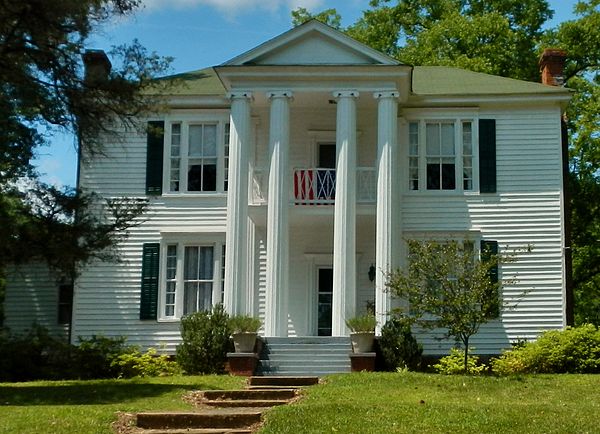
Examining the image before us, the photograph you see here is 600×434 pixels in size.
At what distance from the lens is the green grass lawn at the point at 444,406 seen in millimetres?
12867

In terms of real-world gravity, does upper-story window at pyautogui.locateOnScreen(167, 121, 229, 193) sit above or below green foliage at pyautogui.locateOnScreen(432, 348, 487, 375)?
above

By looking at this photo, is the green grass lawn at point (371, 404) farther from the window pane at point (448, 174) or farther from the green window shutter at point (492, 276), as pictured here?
the window pane at point (448, 174)

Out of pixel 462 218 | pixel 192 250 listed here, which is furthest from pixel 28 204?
pixel 462 218

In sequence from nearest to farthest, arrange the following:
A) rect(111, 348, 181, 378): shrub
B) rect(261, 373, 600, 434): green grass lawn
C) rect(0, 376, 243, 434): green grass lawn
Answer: rect(261, 373, 600, 434): green grass lawn → rect(0, 376, 243, 434): green grass lawn → rect(111, 348, 181, 378): shrub

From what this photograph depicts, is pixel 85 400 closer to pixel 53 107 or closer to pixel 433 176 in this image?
pixel 53 107

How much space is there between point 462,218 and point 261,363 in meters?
6.90

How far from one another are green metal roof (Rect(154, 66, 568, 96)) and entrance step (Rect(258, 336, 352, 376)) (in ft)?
23.6

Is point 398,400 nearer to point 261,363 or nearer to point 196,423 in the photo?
point 196,423

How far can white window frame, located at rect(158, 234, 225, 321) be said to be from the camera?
2478 centimetres

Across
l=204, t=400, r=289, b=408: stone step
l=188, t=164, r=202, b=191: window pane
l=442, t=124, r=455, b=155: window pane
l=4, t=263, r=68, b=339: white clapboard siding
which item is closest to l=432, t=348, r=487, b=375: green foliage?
l=442, t=124, r=455, b=155: window pane

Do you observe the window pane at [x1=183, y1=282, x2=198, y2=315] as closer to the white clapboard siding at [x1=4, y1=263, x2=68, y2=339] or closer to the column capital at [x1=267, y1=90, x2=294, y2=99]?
the white clapboard siding at [x1=4, y1=263, x2=68, y2=339]

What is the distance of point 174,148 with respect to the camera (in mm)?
25594

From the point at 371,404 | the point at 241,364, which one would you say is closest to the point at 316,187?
the point at 241,364

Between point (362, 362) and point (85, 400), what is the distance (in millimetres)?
7285
